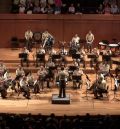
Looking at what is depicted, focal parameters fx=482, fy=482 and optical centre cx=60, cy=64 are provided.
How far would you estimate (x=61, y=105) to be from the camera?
701 inches

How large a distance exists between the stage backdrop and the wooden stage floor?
246 inches

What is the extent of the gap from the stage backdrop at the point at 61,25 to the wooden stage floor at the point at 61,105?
6.24m

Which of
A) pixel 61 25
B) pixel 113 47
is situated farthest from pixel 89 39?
pixel 61 25

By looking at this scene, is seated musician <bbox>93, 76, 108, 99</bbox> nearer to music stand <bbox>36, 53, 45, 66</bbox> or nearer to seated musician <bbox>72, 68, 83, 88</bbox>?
seated musician <bbox>72, 68, 83, 88</bbox>

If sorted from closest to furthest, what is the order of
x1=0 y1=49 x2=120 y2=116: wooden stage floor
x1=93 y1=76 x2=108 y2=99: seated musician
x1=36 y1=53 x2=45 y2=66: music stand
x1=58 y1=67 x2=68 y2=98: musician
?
1. x1=0 y1=49 x2=120 y2=116: wooden stage floor
2. x1=58 y1=67 x2=68 y2=98: musician
3. x1=93 y1=76 x2=108 y2=99: seated musician
4. x1=36 y1=53 x2=45 y2=66: music stand

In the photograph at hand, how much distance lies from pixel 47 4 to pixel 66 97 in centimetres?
836

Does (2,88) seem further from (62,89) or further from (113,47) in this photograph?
(113,47)

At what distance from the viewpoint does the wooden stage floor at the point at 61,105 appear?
672 inches

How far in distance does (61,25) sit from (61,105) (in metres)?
8.51

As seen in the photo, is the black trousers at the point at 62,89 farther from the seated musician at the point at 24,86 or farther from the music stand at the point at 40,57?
the music stand at the point at 40,57

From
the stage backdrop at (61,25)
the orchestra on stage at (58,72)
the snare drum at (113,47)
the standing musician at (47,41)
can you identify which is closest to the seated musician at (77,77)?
the orchestra on stage at (58,72)

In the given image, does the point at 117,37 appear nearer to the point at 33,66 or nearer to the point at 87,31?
the point at 87,31

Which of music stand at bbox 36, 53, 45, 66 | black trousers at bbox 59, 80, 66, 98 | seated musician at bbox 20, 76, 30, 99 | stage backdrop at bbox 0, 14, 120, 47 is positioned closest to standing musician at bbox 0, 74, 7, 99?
seated musician at bbox 20, 76, 30, 99

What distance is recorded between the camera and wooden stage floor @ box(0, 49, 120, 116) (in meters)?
17.1
